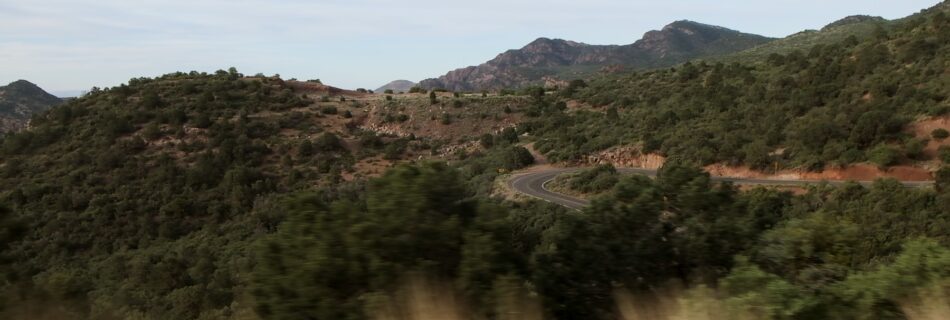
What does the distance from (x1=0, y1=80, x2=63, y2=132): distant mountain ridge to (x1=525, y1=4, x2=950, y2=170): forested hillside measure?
170 feet

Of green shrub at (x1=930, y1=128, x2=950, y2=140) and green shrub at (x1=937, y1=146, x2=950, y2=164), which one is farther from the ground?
green shrub at (x1=930, y1=128, x2=950, y2=140)

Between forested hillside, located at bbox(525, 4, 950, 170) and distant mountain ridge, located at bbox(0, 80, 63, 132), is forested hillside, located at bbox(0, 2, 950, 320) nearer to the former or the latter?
forested hillside, located at bbox(525, 4, 950, 170)

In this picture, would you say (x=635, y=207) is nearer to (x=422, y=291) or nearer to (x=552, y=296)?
(x=552, y=296)

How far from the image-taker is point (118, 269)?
68.9 ft

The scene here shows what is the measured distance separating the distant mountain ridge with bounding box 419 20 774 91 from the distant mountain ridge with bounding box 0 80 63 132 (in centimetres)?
8214

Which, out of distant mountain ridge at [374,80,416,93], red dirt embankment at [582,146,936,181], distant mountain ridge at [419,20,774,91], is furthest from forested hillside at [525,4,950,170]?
distant mountain ridge at [419,20,774,91]

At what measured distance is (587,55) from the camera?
171m

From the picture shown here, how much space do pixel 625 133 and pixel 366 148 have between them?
17.0 metres

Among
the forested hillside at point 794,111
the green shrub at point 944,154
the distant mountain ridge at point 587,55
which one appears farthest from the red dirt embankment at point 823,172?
the distant mountain ridge at point 587,55

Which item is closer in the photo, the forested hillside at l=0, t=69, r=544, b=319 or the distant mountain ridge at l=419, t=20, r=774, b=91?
the forested hillside at l=0, t=69, r=544, b=319

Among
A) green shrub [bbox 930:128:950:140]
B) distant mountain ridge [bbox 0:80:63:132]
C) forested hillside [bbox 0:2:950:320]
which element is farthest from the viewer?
distant mountain ridge [bbox 0:80:63:132]

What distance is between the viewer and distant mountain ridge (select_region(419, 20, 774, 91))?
14325cm

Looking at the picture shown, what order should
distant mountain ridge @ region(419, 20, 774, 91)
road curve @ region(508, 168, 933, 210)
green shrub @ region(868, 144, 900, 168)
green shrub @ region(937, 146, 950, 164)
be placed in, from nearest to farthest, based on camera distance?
green shrub @ region(937, 146, 950, 164) → road curve @ region(508, 168, 933, 210) → green shrub @ region(868, 144, 900, 168) → distant mountain ridge @ region(419, 20, 774, 91)

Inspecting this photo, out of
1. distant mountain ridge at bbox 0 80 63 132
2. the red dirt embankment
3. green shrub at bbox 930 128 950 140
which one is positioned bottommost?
the red dirt embankment
